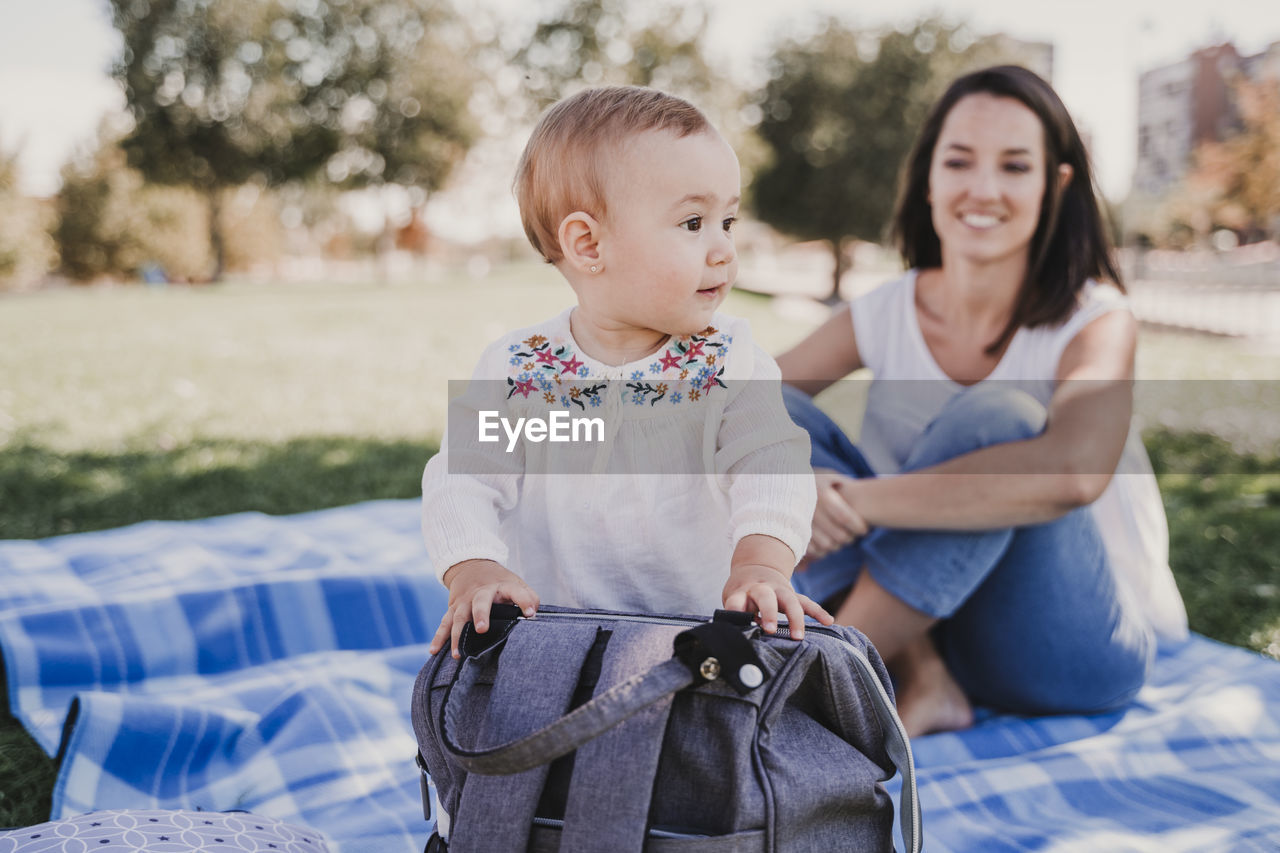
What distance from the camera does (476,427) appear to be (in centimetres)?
154

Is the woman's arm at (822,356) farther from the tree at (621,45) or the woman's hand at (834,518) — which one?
the tree at (621,45)

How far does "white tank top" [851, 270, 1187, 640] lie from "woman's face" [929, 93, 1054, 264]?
23 centimetres

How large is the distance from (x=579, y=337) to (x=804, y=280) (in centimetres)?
2935

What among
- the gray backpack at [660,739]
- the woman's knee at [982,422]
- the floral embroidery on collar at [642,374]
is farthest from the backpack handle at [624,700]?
the woman's knee at [982,422]

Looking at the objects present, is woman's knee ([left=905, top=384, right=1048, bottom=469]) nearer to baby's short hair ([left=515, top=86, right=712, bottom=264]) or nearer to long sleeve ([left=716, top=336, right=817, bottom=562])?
long sleeve ([left=716, top=336, right=817, bottom=562])

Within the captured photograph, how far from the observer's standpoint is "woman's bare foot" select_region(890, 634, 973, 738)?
2.15 m

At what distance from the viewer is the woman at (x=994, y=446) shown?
201cm

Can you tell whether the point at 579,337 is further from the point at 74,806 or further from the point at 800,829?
the point at 74,806

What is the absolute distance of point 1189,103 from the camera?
1359 cm

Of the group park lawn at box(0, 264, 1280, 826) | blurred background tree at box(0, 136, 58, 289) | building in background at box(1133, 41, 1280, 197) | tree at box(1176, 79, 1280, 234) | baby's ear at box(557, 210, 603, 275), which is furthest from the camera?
blurred background tree at box(0, 136, 58, 289)

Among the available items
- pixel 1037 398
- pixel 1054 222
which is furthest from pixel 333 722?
pixel 1054 222

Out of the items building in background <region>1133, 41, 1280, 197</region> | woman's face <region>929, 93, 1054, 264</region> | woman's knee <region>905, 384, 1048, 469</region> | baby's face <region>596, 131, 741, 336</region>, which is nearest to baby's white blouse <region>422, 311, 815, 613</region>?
baby's face <region>596, 131, 741, 336</region>

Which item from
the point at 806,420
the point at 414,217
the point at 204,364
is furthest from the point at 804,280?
the point at 806,420

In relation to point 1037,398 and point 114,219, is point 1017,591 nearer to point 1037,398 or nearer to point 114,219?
point 1037,398
